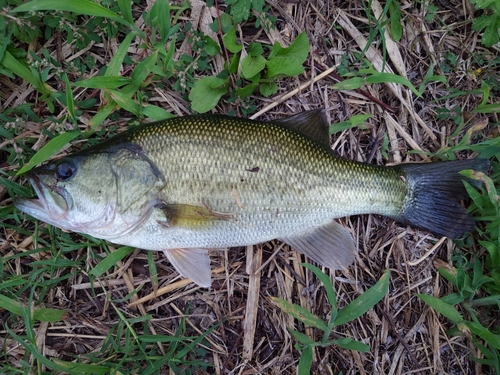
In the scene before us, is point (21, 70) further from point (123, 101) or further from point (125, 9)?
point (125, 9)

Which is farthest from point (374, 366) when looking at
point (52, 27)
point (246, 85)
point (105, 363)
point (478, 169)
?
point (52, 27)

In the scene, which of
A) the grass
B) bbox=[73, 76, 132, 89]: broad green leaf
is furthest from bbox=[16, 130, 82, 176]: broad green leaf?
bbox=[73, 76, 132, 89]: broad green leaf

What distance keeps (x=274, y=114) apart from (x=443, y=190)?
1439 millimetres

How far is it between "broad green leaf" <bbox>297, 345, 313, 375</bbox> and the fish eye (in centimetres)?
196

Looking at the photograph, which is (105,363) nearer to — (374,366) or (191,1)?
(374,366)

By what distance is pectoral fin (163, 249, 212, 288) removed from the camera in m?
2.53

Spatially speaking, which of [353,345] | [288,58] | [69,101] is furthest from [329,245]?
[69,101]

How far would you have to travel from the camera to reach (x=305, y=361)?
239 cm

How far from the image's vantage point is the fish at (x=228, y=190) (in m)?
2.31

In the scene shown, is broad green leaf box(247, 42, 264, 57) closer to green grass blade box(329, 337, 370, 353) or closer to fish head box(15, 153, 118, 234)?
fish head box(15, 153, 118, 234)

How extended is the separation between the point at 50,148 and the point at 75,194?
0.47m

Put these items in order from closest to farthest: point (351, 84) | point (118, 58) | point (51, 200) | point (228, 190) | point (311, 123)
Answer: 1. point (51, 200)
2. point (228, 190)
3. point (118, 58)
4. point (311, 123)
5. point (351, 84)

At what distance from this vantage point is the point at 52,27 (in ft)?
8.86

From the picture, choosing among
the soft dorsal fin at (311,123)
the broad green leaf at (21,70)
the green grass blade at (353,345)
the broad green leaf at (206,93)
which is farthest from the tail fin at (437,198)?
the broad green leaf at (21,70)
